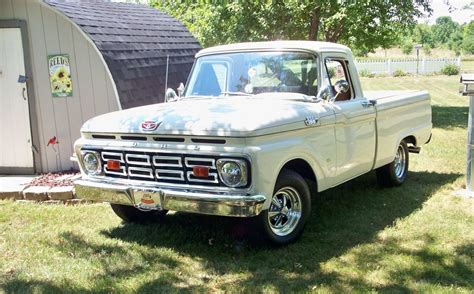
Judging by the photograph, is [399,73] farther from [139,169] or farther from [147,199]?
[147,199]

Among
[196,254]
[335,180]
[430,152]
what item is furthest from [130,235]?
[430,152]

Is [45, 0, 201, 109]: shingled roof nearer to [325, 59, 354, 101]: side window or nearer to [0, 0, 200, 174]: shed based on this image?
[0, 0, 200, 174]: shed

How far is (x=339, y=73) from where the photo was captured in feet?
20.8

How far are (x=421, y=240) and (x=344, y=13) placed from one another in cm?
915

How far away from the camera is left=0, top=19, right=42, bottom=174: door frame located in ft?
25.8

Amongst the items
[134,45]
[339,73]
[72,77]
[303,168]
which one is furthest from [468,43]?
[303,168]

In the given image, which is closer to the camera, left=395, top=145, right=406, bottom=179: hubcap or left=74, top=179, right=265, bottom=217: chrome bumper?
left=74, top=179, right=265, bottom=217: chrome bumper

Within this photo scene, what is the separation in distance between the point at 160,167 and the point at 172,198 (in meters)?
0.34

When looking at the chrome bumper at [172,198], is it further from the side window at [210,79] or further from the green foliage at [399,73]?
the green foliage at [399,73]

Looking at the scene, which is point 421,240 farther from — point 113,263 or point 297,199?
point 113,263

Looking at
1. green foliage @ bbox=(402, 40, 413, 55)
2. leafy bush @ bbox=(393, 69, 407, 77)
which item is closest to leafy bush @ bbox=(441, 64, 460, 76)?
leafy bush @ bbox=(393, 69, 407, 77)

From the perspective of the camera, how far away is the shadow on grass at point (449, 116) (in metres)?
12.9

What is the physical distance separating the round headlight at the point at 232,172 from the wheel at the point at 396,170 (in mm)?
3263

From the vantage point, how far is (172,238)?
17.7 ft
